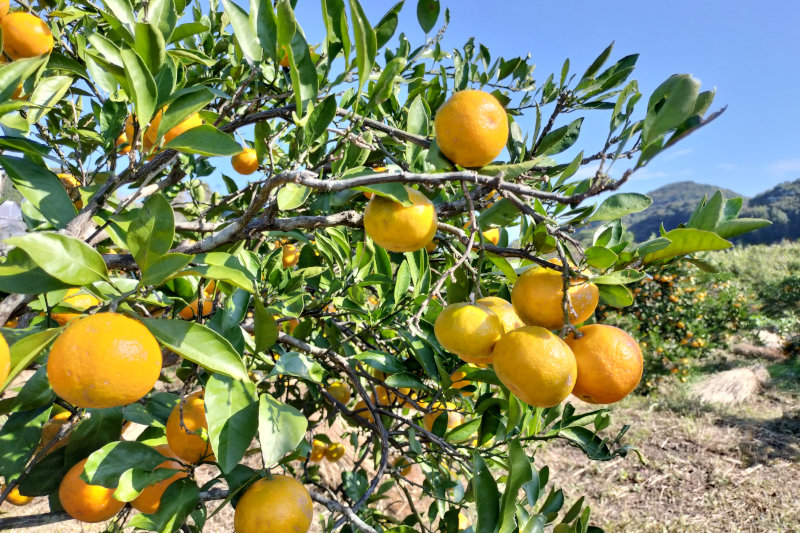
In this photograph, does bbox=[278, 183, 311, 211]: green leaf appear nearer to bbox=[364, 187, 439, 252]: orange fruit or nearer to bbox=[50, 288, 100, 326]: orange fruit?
bbox=[364, 187, 439, 252]: orange fruit

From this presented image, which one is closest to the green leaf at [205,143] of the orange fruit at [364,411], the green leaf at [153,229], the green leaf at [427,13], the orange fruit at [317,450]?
the green leaf at [153,229]

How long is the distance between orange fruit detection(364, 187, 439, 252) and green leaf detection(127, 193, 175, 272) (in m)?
0.28

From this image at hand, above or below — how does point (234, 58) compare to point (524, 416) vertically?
above

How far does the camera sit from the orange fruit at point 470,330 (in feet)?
2.26

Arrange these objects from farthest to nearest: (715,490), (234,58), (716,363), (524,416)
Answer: (716,363), (715,490), (234,58), (524,416)

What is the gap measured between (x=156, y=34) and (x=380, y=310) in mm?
689

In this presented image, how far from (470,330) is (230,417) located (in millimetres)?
372

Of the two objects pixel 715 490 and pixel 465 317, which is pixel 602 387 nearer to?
pixel 465 317

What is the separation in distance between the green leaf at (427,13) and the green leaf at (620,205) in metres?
0.92

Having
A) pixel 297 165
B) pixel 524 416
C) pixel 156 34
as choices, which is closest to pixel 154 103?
pixel 156 34

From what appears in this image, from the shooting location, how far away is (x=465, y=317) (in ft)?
2.27

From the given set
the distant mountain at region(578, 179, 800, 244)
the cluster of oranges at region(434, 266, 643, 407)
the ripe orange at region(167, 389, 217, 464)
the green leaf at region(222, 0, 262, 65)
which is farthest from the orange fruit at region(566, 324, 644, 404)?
the distant mountain at region(578, 179, 800, 244)

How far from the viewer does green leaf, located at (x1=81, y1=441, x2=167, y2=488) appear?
28.7 inches

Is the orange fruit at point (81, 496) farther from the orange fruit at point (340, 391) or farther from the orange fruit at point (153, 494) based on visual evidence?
the orange fruit at point (340, 391)
